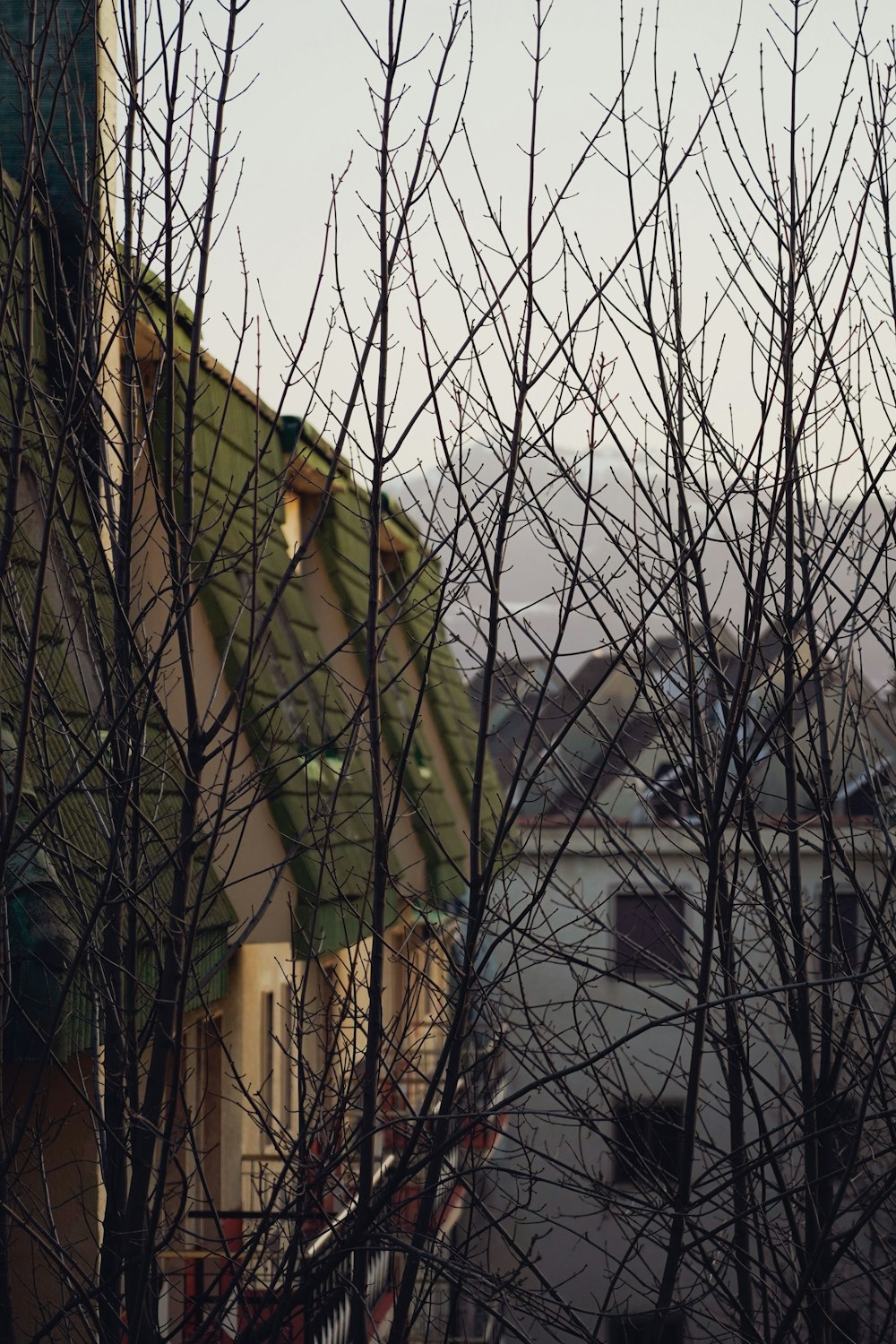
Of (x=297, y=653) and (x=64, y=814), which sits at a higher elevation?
(x=297, y=653)

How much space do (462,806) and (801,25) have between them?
1375 centimetres

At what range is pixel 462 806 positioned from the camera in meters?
18.6

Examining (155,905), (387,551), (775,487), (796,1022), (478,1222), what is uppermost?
(387,551)

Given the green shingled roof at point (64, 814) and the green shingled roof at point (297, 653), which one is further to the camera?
the green shingled roof at point (297, 653)

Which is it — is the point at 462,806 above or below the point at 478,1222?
above

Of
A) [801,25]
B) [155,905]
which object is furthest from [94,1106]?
[801,25]

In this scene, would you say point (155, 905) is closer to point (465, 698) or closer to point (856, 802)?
point (465, 698)

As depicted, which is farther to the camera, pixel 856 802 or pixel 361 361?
pixel 856 802

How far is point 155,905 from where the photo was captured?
13.9 ft

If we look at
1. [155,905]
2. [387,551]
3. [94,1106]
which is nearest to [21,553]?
[155,905]

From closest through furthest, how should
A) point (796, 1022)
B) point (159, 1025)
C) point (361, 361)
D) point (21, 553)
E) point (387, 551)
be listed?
1. point (159, 1025)
2. point (361, 361)
3. point (796, 1022)
4. point (21, 553)
5. point (387, 551)

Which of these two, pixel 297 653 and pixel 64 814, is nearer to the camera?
pixel 64 814

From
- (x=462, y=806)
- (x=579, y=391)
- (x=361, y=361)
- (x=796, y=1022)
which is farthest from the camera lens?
(x=462, y=806)

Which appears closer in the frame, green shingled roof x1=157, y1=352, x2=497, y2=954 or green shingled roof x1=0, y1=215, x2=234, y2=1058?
green shingled roof x1=0, y1=215, x2=234, y2=1058
